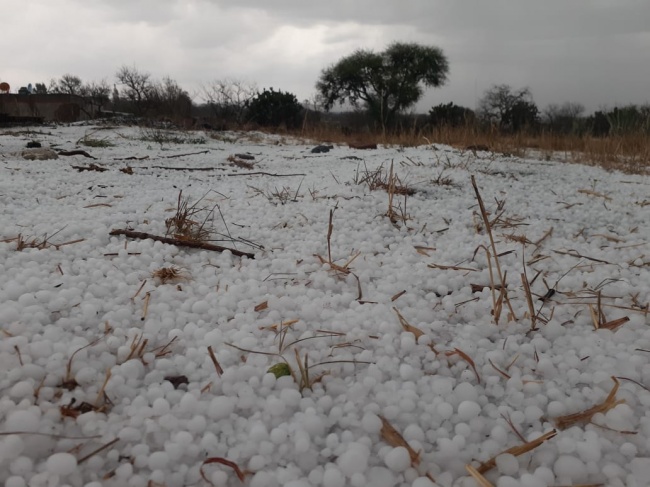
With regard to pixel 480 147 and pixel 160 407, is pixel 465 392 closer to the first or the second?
pixel 160 407

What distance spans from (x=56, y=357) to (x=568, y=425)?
837mm

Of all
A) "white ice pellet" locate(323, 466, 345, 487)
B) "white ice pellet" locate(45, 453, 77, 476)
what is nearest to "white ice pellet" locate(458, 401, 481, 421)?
"white ice pellet" locate(323, 466, 345, 487)

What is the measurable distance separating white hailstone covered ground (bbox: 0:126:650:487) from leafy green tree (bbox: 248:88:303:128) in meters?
13.3

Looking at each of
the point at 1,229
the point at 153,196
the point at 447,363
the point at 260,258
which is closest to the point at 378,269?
the point at 260,258

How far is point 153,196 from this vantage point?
2.12 metres

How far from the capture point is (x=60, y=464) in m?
0.53

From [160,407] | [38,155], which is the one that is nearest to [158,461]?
[160,407]

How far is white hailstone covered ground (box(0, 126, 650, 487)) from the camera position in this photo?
0.59 meters

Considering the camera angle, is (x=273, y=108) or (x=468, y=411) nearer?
(x=468, y=411)

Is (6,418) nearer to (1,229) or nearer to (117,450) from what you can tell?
(117,450)

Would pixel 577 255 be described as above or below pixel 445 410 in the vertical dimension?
above

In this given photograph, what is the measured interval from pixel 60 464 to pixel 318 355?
0.44 metres

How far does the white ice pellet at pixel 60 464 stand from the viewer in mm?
525

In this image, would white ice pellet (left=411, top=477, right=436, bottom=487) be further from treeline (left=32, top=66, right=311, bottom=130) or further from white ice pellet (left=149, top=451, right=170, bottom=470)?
treeline (left=32, top=66, right=311, bottom=130)
